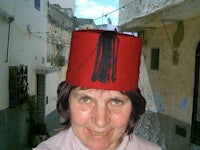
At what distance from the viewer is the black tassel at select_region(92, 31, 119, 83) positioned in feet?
4.42

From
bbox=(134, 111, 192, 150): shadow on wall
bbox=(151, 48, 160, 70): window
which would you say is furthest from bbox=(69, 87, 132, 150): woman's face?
bbox=(151, 48, 160, 70): window

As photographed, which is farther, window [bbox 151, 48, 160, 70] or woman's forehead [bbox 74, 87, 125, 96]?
window [bbox 151, 48, 160, 70]

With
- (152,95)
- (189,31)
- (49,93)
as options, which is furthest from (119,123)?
(49,93)

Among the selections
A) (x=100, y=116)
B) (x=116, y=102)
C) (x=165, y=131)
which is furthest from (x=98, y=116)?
(x=165, y=131)

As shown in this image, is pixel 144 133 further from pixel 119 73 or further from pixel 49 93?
pixel 119 73

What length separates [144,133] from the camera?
6.89 meters

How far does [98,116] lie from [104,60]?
0.28m

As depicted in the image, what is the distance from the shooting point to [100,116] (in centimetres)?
131

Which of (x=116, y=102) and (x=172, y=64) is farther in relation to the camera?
(x=172, y=64)

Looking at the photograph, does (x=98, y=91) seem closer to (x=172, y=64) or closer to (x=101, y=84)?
(x=101, y=84)

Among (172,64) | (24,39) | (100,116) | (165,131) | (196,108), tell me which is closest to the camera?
(100,116)

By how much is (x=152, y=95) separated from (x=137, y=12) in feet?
6.74

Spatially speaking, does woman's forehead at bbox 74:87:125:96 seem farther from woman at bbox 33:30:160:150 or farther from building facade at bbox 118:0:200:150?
building facade at bbox 118:0:200:150

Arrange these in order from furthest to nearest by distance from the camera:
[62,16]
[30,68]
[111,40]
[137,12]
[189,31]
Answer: [62,16], [30,68], [137,12], [189,31], [111,40]
